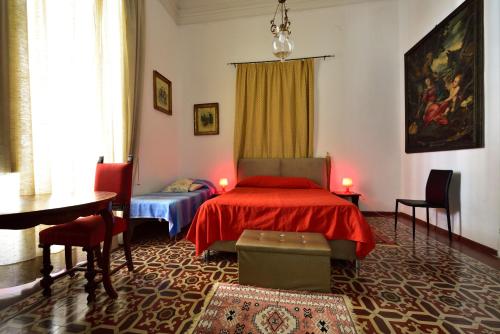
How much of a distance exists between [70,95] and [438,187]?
4.31 metres

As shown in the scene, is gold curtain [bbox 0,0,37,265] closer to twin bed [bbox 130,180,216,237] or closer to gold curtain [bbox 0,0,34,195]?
gold curtain [bbox 0,0,34,195]

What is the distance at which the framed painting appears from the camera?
7.64ft

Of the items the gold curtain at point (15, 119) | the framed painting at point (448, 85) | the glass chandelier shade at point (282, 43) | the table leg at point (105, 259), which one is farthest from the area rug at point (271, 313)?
the framed painting at point (448, 85)

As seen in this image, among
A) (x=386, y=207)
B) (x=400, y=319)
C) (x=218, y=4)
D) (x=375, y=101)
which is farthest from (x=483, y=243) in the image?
(x=218, y=4)

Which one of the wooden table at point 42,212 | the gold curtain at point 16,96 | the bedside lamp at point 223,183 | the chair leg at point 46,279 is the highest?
the gold curtain at point 16,96

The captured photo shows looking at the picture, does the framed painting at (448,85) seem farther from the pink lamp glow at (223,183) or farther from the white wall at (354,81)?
the pink lamp glow at (223,183)

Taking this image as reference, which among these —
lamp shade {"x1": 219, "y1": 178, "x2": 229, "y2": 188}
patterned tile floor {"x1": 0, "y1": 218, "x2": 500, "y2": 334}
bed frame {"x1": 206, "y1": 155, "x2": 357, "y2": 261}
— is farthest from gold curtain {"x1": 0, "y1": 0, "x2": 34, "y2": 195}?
bed frame {"x1": 206, "y1": 155, "x2": 357, "y2": 261}

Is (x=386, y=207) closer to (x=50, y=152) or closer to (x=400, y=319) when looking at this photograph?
(x=400, y=319)

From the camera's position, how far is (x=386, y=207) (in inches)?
149

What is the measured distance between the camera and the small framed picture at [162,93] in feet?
11.4

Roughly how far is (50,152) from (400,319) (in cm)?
299

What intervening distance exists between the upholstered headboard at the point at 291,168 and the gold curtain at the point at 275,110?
14 cm

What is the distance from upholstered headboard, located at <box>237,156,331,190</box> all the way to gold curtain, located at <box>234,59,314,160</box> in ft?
0.45

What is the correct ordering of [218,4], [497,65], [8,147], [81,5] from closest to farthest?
[8,147] < [497,65] < [81,5] < [218,4]
